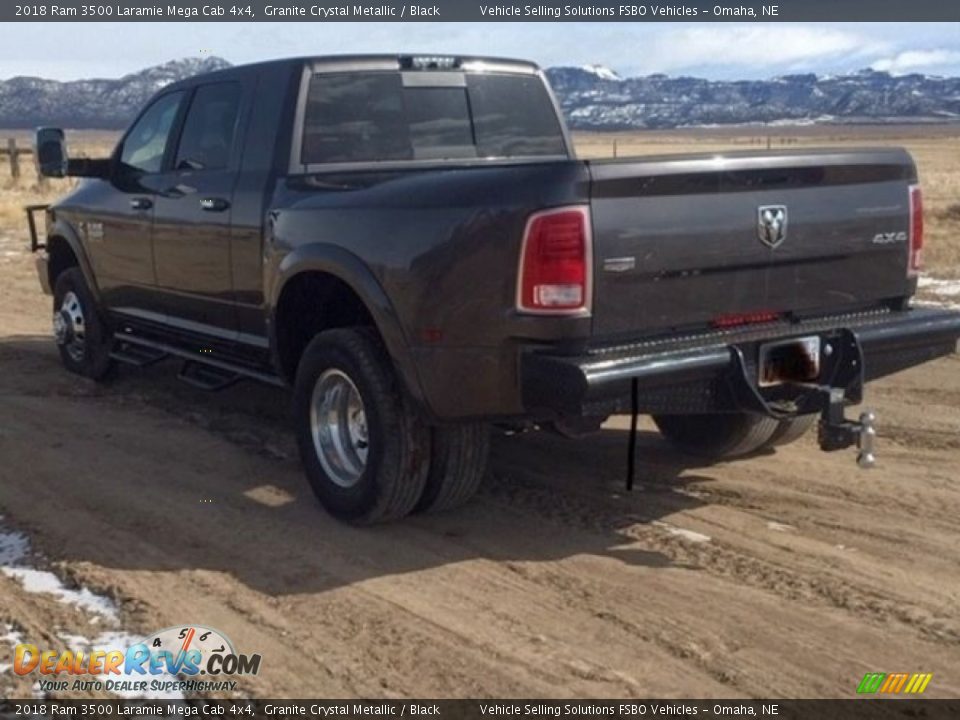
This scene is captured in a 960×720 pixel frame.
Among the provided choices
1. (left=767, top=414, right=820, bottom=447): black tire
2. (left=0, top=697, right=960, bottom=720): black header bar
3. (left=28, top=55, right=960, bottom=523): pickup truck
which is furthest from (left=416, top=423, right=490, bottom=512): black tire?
(left=767, top=414, right=820, bottom=447): black tire

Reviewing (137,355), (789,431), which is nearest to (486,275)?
(789,431)

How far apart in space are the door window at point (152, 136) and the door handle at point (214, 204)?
0.87m

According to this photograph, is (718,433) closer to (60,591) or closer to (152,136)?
(60,591)

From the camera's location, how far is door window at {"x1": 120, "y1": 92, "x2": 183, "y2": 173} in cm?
680

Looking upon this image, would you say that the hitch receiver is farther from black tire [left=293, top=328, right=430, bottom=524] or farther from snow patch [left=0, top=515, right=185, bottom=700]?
snow patch [left=0, top=515, right=185, bottom=700]

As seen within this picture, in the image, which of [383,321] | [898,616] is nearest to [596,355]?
[383,321]

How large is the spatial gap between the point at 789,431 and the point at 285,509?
2.45 m

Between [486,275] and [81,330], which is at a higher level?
[486,275]

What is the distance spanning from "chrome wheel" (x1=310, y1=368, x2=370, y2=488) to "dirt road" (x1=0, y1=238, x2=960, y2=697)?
23 centimetres

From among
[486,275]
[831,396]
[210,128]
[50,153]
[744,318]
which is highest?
[210,128]

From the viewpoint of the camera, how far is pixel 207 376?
653 centimetres

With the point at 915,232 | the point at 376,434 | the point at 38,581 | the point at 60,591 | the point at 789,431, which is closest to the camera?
the point at 60,591

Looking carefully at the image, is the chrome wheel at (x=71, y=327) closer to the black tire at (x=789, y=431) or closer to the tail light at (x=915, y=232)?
the black tire at (x=789, y=431)

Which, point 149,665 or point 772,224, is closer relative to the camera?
point 149,665
